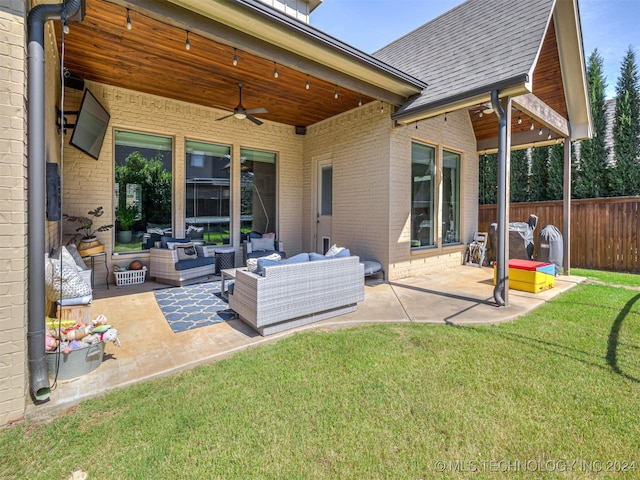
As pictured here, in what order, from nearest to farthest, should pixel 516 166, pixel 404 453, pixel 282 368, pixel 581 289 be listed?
1. pixel 404 453
2. pixel 282 368
3. pixel 581 289
4. pixel 516 166

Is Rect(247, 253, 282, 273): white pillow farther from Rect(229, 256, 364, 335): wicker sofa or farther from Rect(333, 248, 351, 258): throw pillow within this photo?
Rect(333, 248, 351, 258): throw pillow

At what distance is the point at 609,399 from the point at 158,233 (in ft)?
23.6

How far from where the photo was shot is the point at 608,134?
9711 millimetres

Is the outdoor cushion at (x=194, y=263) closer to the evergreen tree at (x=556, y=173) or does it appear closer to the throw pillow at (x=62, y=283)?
the throw pillow at (x=62, y=283)

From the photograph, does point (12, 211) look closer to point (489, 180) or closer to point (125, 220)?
point (125, 220)

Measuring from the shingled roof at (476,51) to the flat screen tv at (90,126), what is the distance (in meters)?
5.29

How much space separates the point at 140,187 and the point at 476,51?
7.01m

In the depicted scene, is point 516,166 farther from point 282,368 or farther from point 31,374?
point 31,374

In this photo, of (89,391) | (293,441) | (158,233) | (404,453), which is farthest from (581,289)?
(158,233)

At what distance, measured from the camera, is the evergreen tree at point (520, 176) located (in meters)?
10.4

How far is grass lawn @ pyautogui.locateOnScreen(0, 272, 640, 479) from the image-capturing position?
1.74 metres

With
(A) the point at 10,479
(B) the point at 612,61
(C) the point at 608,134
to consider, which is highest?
(B) the point at 612,61

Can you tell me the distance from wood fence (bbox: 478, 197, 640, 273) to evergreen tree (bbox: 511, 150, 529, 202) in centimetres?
166

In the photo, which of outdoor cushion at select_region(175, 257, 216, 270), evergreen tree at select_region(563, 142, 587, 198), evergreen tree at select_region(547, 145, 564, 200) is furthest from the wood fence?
Result: outdoor cushion at select_region(175, 257, 216, 270)
